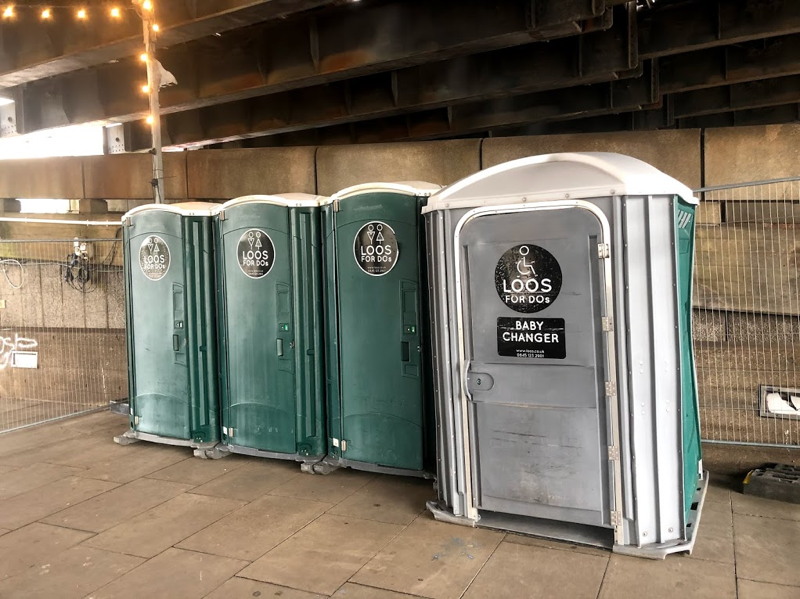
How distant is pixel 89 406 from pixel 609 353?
7.83 metres

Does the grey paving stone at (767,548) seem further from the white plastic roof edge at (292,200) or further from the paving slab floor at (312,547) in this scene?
the white plastic roof edge at (292,200)

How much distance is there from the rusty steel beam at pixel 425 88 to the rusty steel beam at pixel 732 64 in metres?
1.47

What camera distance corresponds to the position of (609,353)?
421 cm

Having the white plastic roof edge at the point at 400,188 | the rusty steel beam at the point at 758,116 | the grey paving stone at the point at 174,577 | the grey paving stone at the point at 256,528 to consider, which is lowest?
the grey paving stone at the point at 174,577

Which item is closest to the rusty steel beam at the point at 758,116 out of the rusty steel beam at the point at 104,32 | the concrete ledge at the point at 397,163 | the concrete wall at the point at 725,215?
the concrete wall at the point at 725,215

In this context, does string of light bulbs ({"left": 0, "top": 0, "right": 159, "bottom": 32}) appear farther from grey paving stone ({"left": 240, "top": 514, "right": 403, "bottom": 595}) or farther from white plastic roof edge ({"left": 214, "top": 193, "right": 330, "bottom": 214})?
grey paving stone ({"left": 240, "top": 514, "right": 403, "bottom": 595})

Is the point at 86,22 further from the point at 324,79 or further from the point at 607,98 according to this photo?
the point at 607,98

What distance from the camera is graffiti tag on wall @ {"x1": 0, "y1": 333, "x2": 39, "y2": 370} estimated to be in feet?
32.2

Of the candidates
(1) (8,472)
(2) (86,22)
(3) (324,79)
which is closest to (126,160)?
(2) (86,22)

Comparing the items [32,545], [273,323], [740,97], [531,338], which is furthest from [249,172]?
[740,97]

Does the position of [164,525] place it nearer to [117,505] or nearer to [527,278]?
[117,505]

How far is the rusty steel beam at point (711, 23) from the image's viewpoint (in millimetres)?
7191

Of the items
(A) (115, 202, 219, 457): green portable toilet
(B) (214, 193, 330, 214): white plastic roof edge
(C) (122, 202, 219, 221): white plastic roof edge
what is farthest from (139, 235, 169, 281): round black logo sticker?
(B) (214, 193, 330, 214): white plastic roof edge

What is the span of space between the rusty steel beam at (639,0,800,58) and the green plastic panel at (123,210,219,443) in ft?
19.3
